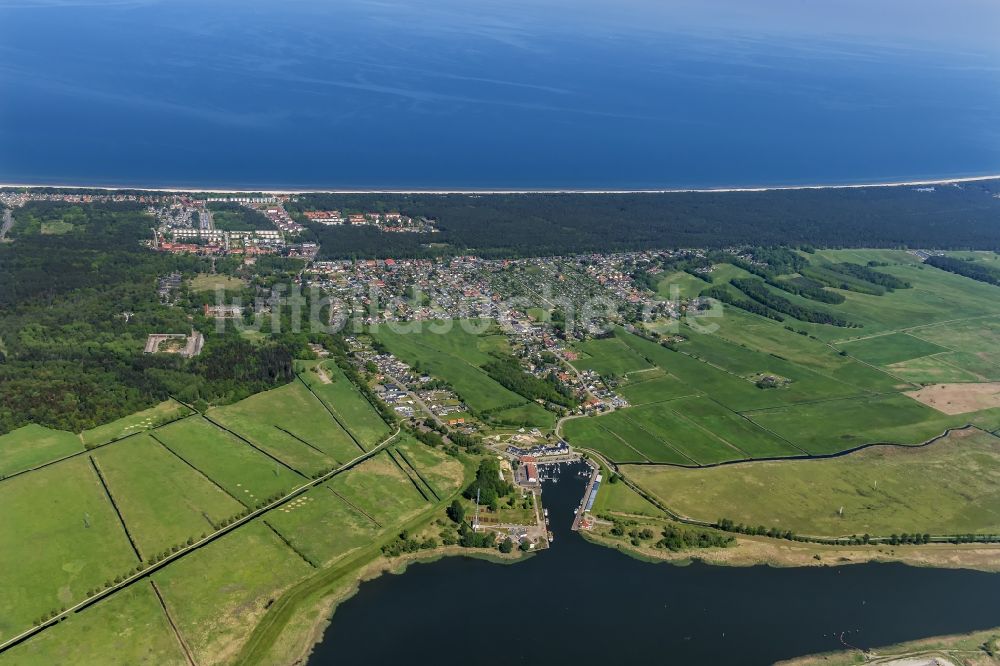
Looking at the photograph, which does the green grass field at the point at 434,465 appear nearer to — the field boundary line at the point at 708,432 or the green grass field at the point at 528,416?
the green grass field at the point at 528,416

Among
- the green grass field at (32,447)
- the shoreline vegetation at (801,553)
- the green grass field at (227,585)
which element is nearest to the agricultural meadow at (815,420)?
the shoreline vegetation at (801,553)

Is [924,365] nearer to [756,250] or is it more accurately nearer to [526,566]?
[756,250]

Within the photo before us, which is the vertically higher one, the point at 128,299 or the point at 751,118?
the point at 751,118

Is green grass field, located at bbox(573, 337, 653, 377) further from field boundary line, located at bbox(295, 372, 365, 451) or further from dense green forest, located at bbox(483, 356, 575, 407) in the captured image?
field boundary line, located at bbox(295, 372, 365, 451)

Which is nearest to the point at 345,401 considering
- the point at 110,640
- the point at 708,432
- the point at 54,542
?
the point at 54,542

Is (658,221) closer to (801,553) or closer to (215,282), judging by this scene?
(215,282)

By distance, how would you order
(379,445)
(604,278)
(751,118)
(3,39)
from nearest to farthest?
(379,445), (604,278), (751,118), (3,39)

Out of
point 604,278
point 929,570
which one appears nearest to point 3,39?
point 604,278
